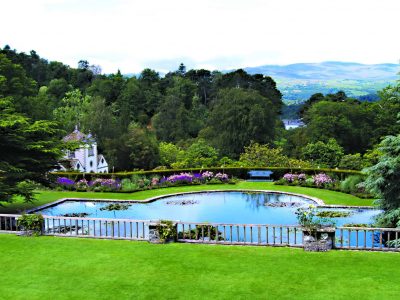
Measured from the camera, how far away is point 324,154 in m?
46.1

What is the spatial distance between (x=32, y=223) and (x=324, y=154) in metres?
35.5

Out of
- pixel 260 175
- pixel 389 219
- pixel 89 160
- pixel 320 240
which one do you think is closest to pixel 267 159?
pixel 260 175

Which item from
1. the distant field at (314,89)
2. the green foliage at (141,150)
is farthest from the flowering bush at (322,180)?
the distant field at (314,89)

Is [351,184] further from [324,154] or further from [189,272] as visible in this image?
[324,154]

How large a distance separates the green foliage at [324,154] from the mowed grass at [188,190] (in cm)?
1689

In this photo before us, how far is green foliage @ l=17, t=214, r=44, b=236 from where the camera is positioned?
49.3ft

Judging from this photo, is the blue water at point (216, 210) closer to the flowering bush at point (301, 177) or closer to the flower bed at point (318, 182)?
the flower bed at point (318, 182)

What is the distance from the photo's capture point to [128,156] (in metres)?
53.5

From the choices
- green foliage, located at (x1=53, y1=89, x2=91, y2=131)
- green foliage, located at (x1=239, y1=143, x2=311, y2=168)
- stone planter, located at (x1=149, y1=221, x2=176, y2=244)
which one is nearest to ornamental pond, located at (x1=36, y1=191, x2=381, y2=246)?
stone planter, located at (x1=149, y1=221, x2=176, y2=244)

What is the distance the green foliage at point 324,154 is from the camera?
1799 inches

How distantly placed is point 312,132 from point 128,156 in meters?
20.6

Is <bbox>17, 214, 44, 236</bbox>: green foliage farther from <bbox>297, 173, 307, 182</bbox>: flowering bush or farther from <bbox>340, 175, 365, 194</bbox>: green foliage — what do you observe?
<bbox>297, 173, 307, 182</bbox>: flowering bush

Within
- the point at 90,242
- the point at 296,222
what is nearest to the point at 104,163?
the point at 296,222

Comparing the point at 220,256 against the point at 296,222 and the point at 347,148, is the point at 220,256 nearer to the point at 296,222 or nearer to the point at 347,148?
the point at 296,222
